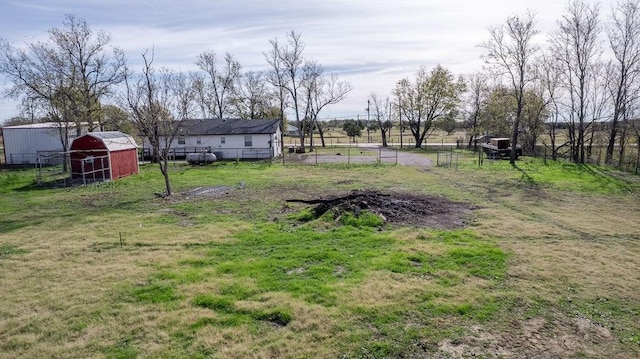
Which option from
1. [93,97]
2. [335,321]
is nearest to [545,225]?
[335,321]

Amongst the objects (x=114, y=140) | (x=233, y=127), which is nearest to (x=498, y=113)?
(x=233, y=127)

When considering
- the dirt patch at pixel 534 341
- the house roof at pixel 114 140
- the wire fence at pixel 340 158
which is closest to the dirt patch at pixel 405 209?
the dirt patch at pixel 534 341

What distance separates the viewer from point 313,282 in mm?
8211

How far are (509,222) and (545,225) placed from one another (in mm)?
1056

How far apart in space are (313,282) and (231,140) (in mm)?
33808

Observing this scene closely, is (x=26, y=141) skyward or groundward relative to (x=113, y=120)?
groundward

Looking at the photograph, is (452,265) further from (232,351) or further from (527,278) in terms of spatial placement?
(232,351)

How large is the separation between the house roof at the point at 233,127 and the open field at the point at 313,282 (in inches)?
951

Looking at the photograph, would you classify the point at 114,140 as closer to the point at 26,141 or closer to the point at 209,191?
the point at 209,191

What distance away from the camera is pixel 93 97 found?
34.2 metres

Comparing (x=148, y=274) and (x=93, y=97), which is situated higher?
(x=93, y=97)

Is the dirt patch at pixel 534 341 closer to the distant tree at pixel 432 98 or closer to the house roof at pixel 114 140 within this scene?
the house roof at pixel 114 140

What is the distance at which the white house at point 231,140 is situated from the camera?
3969 centimetres

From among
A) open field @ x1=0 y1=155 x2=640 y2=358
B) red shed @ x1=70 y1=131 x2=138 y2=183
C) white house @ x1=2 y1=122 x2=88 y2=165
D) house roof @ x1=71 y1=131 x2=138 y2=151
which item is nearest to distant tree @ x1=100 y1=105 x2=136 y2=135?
white house @ x1=2 y1=122 x2=88 y2=165
